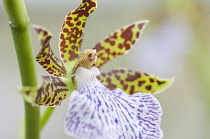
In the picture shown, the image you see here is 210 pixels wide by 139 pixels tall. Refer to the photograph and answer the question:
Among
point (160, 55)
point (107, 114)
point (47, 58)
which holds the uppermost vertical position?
point (47, 58)

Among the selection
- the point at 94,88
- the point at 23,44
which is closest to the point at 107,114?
the point at 94,88

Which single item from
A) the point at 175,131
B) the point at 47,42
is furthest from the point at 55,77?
the point at 175,131

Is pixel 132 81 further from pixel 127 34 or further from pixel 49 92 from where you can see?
pixel 49 92

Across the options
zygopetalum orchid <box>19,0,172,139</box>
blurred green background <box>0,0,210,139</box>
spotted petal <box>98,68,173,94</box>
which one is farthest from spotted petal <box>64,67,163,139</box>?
blurred green background <box>0,0,210,139</box>

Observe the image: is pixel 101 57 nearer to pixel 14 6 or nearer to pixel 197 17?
pixel 14 6

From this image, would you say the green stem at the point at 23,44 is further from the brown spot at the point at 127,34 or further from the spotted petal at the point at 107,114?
the brown spot at the point at 127,34

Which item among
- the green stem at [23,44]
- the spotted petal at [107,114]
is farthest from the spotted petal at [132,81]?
the green stem at [23,44]

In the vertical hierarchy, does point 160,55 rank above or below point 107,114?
below
